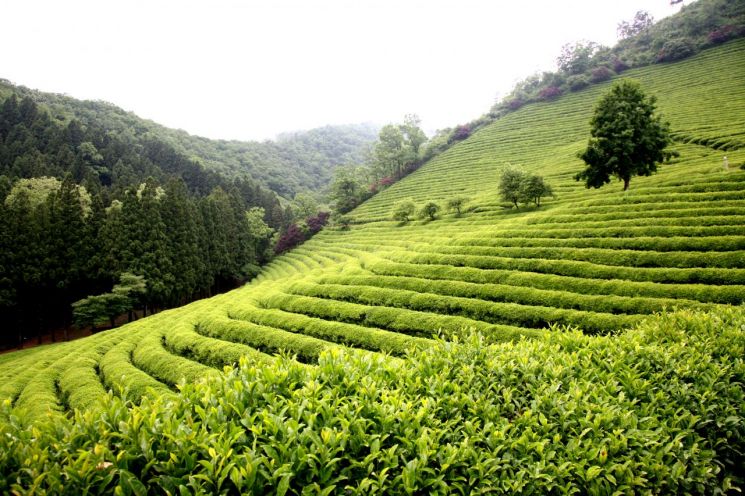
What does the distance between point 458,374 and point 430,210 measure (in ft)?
136

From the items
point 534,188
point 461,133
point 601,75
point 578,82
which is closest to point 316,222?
point 534,188

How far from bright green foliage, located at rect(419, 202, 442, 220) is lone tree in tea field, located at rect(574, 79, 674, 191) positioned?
1939 cm

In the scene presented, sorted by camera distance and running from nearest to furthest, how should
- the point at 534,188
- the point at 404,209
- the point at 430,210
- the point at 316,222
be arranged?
the point at 534,188, the point at 430,210, the point at 404,209, the point at 316,222

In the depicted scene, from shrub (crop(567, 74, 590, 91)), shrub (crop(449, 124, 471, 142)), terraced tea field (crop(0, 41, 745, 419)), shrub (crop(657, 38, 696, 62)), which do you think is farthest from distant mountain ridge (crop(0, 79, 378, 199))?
shrub (crop(657, 38, 696, 62))

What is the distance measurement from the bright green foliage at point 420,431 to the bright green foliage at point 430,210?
40240mm

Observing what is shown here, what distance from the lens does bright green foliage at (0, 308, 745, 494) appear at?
11.8ft

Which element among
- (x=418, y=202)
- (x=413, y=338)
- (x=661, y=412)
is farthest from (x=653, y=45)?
(x=661, y=412)

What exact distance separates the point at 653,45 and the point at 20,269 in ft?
362

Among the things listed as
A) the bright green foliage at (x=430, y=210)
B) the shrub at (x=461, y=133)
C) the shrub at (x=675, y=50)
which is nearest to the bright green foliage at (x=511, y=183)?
the bright green foliage at (x=430, y=210)

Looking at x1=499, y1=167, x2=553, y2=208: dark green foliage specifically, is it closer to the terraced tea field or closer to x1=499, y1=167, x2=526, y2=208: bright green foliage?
x1=499, y1=167, x2=526, y2=208: bright green foliage

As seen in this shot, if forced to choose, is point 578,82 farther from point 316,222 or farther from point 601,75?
point 316,222

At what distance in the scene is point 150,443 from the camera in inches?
148

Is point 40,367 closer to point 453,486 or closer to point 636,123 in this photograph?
point 453,486

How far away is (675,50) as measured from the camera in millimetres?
70938
